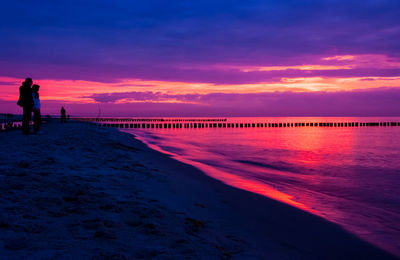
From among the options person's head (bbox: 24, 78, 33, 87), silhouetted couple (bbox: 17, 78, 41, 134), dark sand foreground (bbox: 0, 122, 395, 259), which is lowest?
dark sand foreground (bbox: 0, 122, 395, 259)

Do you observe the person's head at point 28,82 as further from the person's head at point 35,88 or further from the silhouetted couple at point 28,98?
the person's head at point 35,88

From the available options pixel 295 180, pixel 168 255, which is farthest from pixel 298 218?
pixel 295 180

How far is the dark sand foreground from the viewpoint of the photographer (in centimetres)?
322

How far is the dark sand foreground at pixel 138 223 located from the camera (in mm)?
3223

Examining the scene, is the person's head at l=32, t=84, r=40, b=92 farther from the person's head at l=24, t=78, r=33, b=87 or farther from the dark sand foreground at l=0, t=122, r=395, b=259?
the dark sand foreground at l=0, t=122, r=395, b=259

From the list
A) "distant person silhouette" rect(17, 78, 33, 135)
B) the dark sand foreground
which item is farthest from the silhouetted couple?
the dark sand foreground

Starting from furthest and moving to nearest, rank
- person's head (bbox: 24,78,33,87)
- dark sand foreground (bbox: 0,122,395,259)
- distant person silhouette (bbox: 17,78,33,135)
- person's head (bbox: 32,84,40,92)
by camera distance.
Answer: person's head (bbox: 32,84,40,92), distant person silhouette (bbox: 17,78,33,135), person's head (bbox: 24,78,33,87), dark sand foreground (bbox: 0,122,395,259)

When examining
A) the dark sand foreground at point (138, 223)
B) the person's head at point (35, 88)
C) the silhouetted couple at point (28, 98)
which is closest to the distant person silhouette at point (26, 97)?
the silhouetted couple at point (28, 98)

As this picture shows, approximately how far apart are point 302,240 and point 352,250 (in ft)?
2.29

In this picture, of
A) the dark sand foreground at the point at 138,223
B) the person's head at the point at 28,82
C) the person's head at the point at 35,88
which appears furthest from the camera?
the person's head at the point at 35,88

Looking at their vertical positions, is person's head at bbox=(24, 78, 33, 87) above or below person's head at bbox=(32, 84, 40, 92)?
above

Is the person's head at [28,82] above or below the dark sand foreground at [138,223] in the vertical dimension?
above

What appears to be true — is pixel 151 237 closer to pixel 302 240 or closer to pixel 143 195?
pixel 143 195

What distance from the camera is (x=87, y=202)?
4551 mm
